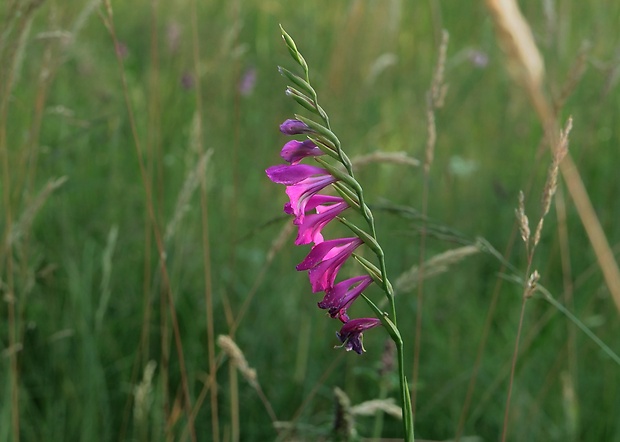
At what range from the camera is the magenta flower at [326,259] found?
44.1 inches

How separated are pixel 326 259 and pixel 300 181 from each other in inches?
4.2

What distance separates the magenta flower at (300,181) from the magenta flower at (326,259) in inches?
1.9

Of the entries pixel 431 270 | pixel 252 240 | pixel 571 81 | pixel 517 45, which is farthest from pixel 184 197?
pixel 252 240

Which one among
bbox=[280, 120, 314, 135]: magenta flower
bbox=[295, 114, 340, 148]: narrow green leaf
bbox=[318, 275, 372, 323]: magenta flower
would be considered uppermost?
bbox=[280, 120, 314, 135]: magenta flower

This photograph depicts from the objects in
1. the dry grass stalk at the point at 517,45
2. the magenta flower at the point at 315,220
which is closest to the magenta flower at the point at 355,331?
the magenta flower at the point at 315,220

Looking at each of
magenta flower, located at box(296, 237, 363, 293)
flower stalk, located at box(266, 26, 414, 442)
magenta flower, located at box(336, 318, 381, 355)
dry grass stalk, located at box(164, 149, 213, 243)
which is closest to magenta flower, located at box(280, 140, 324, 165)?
flower stalk, located at box(266, 26, 414, 442)

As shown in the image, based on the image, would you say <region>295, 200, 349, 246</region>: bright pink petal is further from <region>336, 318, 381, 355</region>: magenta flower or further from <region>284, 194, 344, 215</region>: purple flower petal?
<region>336, 318, 381, 355</region>: magenta flower

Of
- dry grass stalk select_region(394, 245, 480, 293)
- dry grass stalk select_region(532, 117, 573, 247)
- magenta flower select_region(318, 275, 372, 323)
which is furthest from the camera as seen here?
dry grass stalk select_region(394, 245, 480, 293)

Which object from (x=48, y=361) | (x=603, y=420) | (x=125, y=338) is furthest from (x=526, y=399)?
(x=48, y=361)

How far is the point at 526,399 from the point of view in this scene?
2619mm

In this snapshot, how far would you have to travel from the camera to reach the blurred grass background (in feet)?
7.61

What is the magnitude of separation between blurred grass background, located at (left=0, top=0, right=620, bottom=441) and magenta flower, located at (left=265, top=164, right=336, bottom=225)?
2.02ft

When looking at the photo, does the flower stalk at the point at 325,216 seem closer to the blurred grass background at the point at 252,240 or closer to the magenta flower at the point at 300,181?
the magenta flower at the point at 300,181

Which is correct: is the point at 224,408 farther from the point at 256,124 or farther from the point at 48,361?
the point at 256,124
